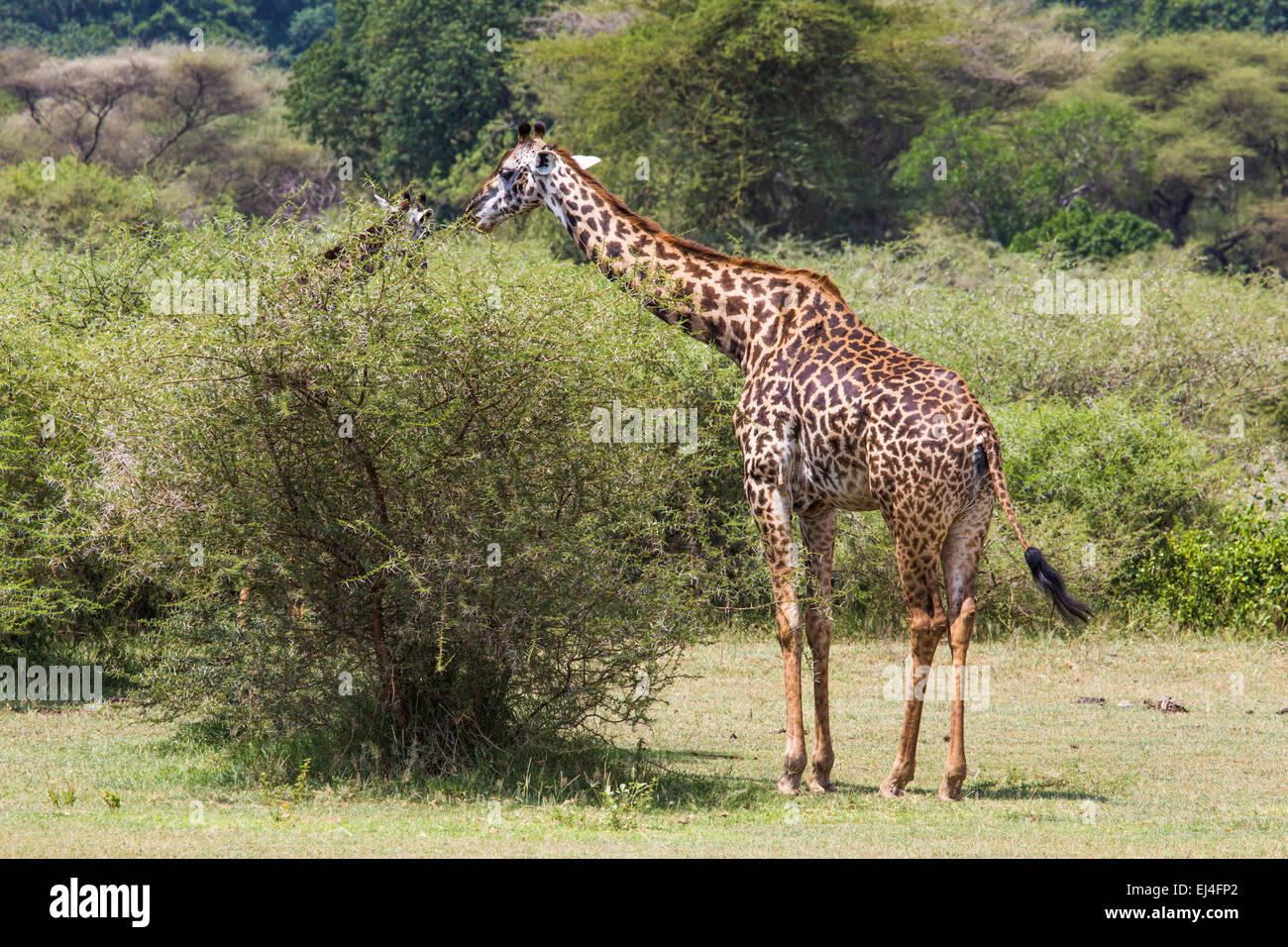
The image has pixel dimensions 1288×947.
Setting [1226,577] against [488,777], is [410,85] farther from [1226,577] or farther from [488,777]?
[488,777]

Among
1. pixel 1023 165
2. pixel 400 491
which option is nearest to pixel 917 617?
pixel 400 491

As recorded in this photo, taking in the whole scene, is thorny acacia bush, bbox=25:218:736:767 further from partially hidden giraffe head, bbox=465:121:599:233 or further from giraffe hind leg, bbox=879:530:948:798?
giraffe hind leg, bbox=879:530:948:798

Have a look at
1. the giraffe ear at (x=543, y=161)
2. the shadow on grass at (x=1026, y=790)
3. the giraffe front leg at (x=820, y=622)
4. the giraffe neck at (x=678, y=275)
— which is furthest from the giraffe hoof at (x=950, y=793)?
the giraffe ear at (x=543, y=161)

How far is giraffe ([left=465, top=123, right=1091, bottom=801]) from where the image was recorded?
329 inches

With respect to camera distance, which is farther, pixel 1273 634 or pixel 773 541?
pixel 1273 634

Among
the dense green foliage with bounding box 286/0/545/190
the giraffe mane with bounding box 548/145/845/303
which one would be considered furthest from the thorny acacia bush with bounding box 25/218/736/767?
the dense green foliage with bounding box 286/0/545/190

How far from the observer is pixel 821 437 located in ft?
28.6

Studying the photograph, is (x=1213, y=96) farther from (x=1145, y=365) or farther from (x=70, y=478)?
(x=70, y=478)

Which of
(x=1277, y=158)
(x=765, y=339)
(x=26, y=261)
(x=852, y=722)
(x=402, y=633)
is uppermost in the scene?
(x=1277, y=158)

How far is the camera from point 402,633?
8.36 meters

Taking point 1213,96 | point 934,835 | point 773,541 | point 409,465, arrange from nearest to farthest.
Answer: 1. point 934,835
2. point 409,465
3. point 773,541
4. point 1213,96

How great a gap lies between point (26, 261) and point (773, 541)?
9.12m

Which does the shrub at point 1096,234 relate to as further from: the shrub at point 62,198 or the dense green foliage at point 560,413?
the shrub at point 62,198

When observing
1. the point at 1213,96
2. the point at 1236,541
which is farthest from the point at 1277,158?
the point at 1236,541
